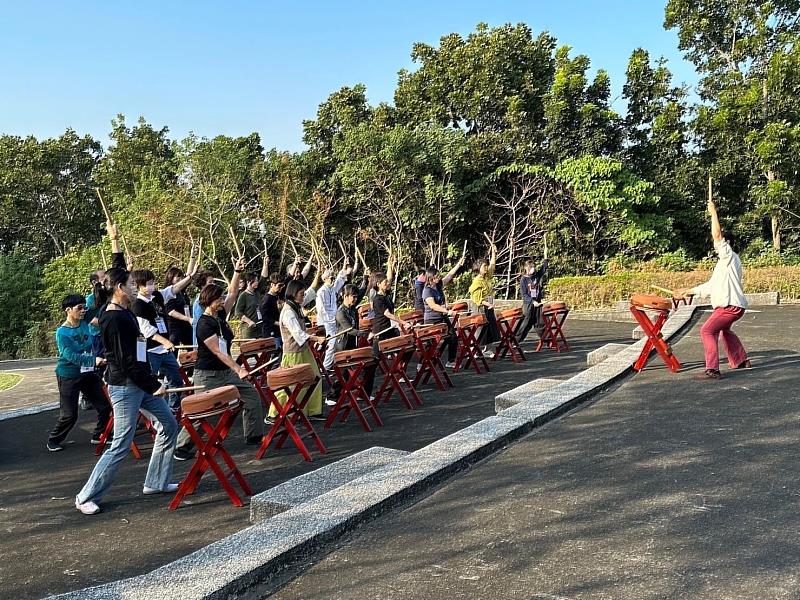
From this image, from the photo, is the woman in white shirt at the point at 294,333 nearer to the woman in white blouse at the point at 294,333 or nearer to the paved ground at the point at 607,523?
the woman in white blouse at the point at 294,333

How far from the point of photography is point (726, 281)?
7883 millimetres

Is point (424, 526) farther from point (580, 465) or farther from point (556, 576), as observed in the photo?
point (580, 465)

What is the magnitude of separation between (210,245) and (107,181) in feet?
36.7

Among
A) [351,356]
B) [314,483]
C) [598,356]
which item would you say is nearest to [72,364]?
[351,356]

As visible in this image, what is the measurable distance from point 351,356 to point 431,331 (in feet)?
6.99

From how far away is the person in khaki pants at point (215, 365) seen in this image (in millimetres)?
6055

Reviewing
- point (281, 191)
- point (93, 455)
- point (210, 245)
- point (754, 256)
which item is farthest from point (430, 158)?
point (93, 455)

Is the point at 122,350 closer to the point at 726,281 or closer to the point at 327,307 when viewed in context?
the point at 327,307

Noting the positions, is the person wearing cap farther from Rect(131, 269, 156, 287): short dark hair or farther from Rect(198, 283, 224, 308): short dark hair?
Rect(198, 283, 224, 308): short dark hair

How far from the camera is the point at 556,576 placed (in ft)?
11.1

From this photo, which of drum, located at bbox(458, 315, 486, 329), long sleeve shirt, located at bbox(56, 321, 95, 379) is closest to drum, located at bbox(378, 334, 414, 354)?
drum, located at bbox(458, 315, 486, 329)

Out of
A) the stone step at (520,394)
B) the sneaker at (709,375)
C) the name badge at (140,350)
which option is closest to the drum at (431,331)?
the stone step at (520,394)

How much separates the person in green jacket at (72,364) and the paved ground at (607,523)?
439 cm

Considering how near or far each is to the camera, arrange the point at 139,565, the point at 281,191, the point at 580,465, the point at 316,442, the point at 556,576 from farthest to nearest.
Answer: the point at 281,191
the point at 316,442
the point at 580,465
the point at 139,565
the point at 556,576
